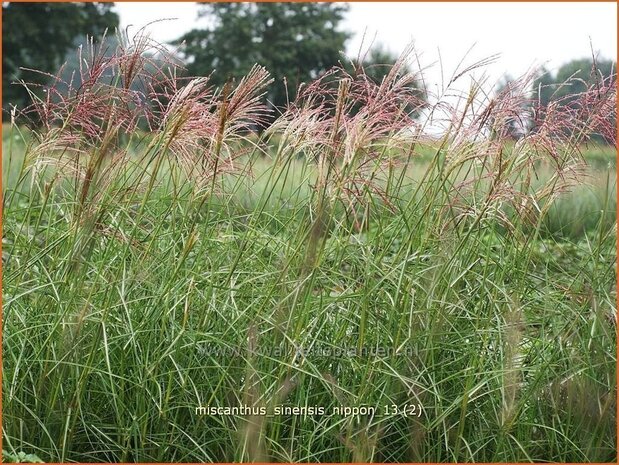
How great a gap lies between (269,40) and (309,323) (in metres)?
16.1

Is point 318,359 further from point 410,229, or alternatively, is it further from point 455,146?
point 455,146

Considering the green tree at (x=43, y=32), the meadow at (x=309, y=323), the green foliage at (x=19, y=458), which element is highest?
the green tree at (x=43, y=32)

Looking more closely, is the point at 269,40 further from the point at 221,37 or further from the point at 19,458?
the point at 19,458

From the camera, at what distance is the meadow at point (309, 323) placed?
2.92 metres

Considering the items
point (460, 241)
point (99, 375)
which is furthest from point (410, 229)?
point (99, 375)

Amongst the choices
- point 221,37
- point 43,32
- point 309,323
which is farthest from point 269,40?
point 309,323

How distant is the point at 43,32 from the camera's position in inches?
771

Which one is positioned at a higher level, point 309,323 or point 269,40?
point 269,40

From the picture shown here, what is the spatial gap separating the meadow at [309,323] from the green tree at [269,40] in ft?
45.8

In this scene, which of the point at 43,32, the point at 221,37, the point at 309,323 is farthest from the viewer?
the point at 43,32

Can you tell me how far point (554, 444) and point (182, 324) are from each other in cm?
154

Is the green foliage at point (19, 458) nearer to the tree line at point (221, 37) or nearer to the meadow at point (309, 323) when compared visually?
the meadow at point (309, 323)

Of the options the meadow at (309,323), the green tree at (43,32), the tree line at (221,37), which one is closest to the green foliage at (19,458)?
the meadow at (309,323)

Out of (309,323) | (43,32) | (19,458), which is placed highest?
(43,32)
